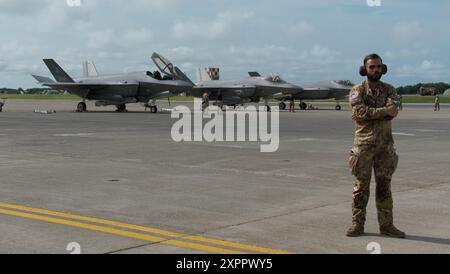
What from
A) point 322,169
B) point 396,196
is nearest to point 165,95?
point 322,169

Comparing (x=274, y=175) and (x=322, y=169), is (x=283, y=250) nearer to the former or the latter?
(x=274, y=175)

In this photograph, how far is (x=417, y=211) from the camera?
7457 mm

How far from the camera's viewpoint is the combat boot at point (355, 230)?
6.12 metres

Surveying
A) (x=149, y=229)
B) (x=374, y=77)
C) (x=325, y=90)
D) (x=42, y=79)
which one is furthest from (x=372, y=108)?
(x=325, y=90)

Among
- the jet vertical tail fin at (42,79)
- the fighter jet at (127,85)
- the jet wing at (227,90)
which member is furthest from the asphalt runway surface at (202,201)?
the jet wing at (227,90)

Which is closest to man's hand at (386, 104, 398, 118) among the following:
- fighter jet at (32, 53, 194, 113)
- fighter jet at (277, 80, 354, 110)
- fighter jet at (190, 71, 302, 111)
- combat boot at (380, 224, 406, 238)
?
combat boot at (380, 224, 406, 238)

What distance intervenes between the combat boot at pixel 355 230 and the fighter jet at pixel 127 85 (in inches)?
1380

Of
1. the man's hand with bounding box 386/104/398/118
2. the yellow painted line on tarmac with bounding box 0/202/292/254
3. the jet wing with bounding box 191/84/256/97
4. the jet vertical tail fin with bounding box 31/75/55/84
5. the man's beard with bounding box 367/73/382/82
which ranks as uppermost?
the jet vertical tail fin with bounding box 31/75/55/84

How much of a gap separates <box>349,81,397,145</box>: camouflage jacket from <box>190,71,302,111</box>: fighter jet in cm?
4285

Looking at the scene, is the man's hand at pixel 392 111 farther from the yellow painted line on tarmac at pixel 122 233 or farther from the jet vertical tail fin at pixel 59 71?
the jet vertical tail fin at pixel 59 71

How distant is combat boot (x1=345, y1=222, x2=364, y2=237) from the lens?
6.12 m

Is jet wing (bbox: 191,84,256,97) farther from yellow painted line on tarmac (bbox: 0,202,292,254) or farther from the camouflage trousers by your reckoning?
the camouflage trousers

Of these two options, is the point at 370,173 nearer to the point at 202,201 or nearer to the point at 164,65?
the point at 202,201

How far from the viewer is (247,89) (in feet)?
161
